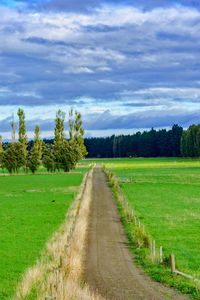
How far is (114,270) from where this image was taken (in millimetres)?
24844

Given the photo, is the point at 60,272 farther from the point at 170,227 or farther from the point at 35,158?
the point at 35,158

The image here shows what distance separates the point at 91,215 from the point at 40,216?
487cm

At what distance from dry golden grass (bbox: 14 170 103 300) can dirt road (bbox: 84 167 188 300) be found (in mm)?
608

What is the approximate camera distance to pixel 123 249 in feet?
99.8

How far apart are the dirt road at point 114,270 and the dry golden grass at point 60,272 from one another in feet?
1.99

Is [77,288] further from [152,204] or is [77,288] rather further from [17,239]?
[152,204]

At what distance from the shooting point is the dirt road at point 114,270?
20.8 meters

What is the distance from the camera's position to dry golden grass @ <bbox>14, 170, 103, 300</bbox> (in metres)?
18.0

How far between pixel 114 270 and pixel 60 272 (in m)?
4.86

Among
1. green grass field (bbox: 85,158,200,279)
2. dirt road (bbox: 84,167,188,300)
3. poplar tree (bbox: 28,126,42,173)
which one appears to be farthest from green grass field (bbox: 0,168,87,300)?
poplar tree (bbox: 28,126,42,173)

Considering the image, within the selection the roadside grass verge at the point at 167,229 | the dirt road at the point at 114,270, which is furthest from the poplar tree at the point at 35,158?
the dirt road at the point at 114,270

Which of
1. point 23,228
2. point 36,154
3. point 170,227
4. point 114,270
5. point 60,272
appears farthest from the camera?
point 36,154

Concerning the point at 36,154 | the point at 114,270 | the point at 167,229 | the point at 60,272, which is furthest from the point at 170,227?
the point at 36,154

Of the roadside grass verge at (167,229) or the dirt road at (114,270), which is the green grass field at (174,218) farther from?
the dirt road at (114,270)
